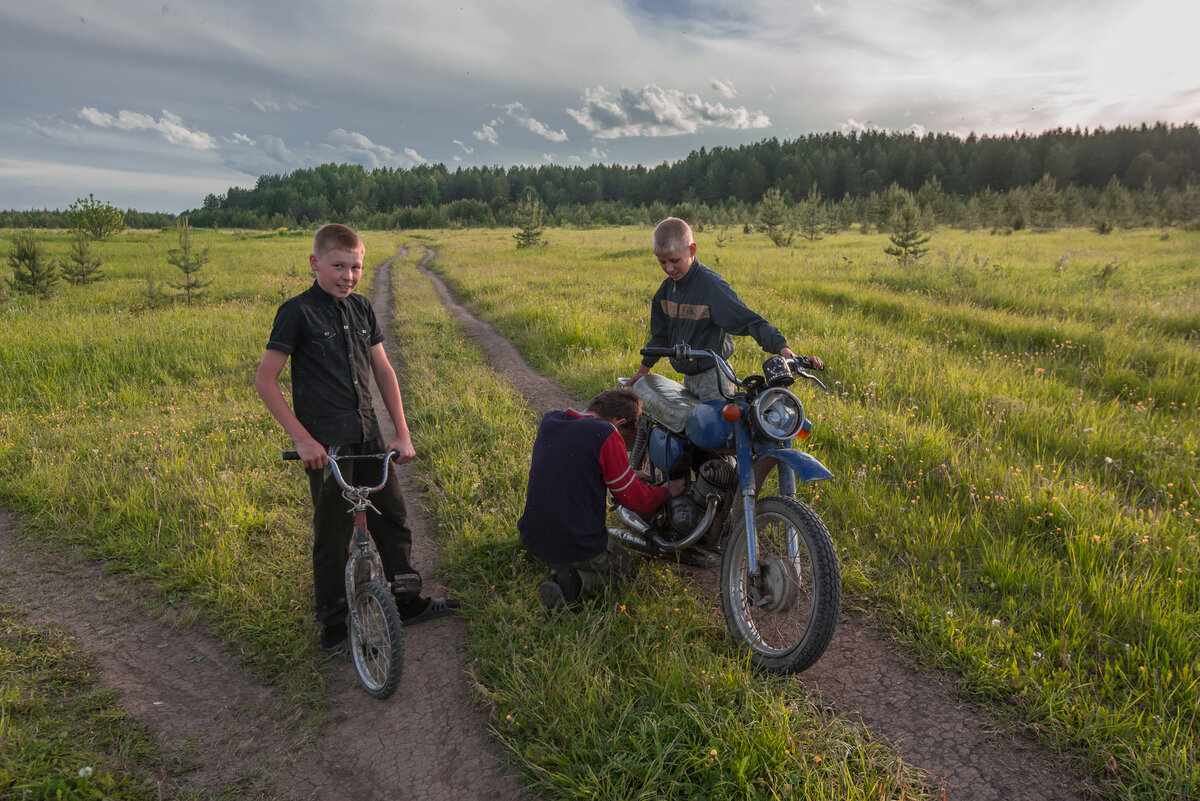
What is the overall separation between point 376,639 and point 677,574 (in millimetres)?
1903

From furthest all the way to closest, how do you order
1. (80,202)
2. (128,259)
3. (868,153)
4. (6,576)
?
1. (868,153)
2. (80,202)
3. (128,259)
4. (6,576)

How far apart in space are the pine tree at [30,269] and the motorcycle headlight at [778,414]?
20.7m

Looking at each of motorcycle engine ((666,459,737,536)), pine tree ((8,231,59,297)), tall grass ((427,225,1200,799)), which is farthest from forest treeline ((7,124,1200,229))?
motorcycle engine ((666,459,737,536))

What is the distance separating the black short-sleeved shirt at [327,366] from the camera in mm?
3152

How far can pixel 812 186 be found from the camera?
4503cm

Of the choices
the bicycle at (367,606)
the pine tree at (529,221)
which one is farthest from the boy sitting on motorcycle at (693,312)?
the pine tree at (529,221)

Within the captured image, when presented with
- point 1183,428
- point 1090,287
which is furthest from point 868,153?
point 1183,428

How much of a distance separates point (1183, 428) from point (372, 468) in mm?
7270

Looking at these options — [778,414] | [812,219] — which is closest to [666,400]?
[778,414]

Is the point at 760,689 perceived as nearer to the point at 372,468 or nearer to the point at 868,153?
the point at 372,468

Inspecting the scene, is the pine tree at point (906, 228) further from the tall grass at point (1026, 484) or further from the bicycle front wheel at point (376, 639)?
the bicycle front wheel at point (376, 639)

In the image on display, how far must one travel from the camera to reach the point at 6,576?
4.05m

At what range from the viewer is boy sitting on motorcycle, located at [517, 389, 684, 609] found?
3.36 m

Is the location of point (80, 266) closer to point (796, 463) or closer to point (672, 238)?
point (672, 238)
